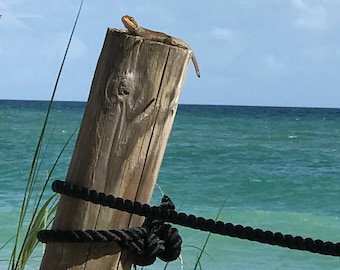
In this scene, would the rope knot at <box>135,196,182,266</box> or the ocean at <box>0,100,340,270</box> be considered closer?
the rope knot at <box>135,196,182,266</box>

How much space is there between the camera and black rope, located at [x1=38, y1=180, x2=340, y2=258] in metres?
1.55

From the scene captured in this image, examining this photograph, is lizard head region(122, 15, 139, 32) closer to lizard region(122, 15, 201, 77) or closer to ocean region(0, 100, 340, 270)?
lizard region(122, 15, 201, 77)

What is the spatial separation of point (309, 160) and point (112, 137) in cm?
2223

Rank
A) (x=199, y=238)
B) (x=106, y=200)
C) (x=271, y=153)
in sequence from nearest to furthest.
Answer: (x=106, y=200)
(x=199, y=238)
(x=271, y=153)

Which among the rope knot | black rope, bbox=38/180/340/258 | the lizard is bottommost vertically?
the rope knot

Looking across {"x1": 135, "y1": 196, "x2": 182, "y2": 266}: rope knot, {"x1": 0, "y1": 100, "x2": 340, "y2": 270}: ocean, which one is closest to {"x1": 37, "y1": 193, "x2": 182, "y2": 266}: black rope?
{"x1": 135, "y1": 196, "x2": 182, "y2": 266}: rope knot

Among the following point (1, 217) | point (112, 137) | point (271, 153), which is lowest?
point (271, 153)

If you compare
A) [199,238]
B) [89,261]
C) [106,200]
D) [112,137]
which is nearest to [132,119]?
[112,137]

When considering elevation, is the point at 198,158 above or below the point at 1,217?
below

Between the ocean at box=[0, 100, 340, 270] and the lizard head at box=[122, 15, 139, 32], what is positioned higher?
the lizard head at box=[122, 15, 139, 32]

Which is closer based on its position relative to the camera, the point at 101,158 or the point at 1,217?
the point at 101,158

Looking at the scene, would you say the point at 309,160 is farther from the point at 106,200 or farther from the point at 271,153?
the point at 106,200

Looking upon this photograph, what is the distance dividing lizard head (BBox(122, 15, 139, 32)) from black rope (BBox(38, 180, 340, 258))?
0.35m

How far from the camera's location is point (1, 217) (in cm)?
902
